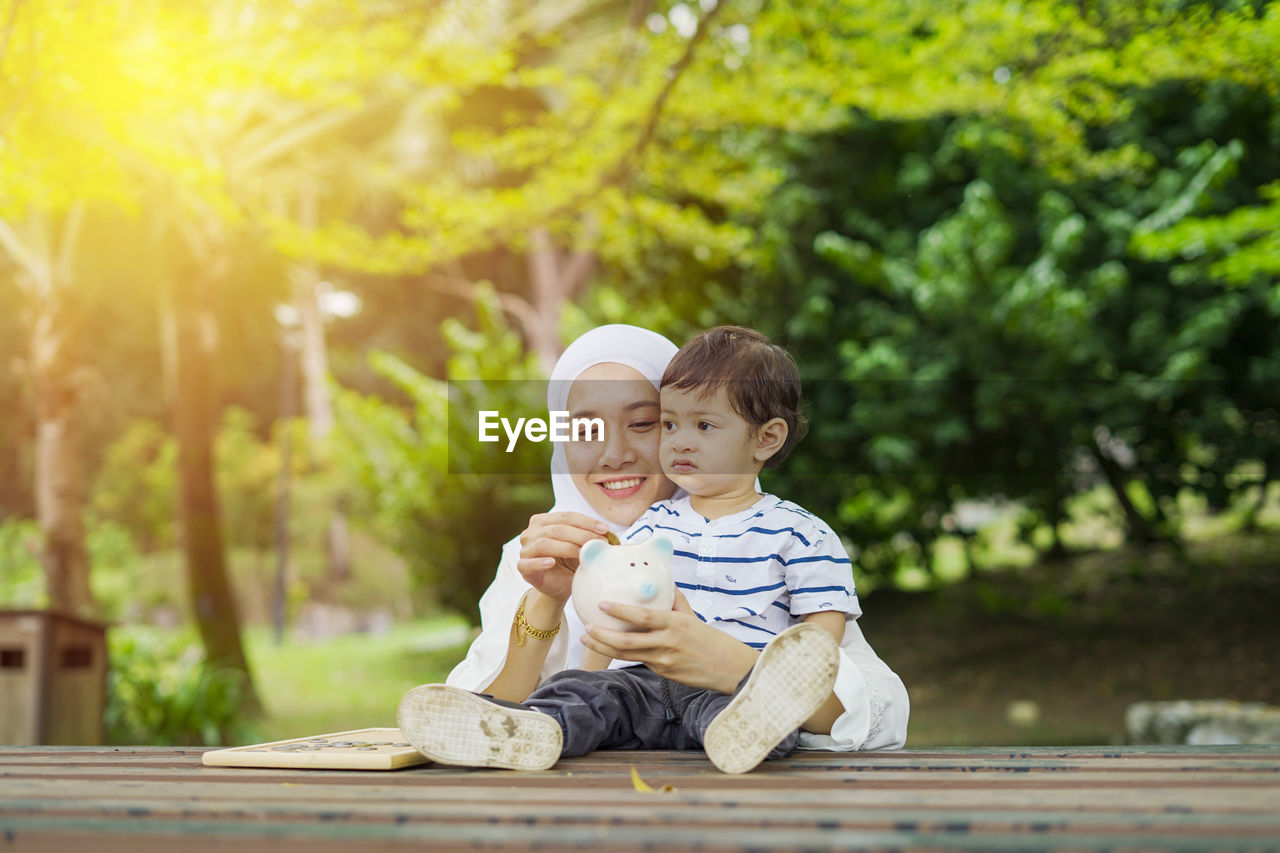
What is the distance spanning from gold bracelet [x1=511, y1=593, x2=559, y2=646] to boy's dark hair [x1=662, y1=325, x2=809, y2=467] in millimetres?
522

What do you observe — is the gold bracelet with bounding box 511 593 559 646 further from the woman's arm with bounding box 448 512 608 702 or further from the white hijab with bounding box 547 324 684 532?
the white hijab with bounding box 547 324 684 532

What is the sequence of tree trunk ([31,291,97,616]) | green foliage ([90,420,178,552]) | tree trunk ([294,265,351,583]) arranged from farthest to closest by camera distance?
tree trunk ([294,265,351,583]) < green foliage ([90,420,178,552]) < tree trunk ([31,291,97,616])

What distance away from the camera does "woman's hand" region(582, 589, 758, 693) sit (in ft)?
5.39

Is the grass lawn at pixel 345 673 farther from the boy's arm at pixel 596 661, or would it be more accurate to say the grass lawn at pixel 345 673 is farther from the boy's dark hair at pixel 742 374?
the boy's dark hair at pixel 742 374

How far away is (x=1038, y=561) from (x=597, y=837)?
11186 mm

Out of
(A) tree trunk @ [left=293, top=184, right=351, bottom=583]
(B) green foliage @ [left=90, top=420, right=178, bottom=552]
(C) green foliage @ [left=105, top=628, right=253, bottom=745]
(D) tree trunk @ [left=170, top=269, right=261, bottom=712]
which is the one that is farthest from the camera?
(A) tree trunk @ [left=293, top=184, right=351, bottom=583]

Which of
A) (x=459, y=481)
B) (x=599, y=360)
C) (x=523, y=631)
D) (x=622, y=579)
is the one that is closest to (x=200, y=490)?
(x=459, y=481)

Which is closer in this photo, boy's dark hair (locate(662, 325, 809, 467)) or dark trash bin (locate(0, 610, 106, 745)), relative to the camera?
boy's dark hair (locate(662, 325, 809, 467))

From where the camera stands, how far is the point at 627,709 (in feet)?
6.37

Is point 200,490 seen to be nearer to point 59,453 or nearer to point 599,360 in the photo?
point 59,453

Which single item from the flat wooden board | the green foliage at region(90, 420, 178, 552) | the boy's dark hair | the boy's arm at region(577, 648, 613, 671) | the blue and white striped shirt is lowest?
the flat wooden board

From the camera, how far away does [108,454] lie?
62.7ft

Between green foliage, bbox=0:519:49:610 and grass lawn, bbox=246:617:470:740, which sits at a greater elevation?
green foliage, bbox=0:519:49:610

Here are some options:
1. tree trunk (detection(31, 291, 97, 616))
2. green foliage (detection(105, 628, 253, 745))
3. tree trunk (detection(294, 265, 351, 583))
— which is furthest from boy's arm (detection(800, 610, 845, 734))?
tree trunk (detection(294, 265, 351, 583))
